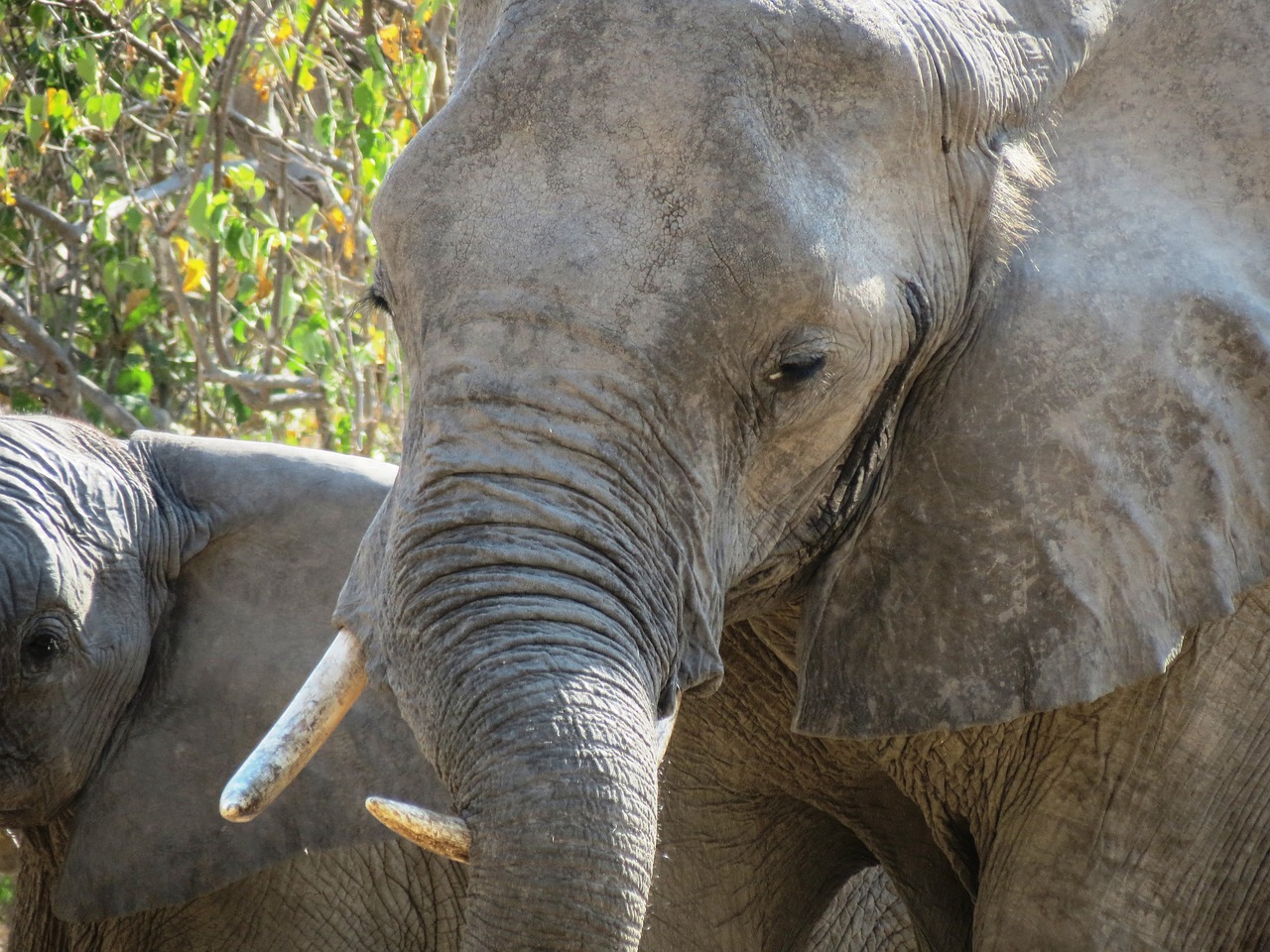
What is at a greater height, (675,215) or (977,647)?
(675,215)

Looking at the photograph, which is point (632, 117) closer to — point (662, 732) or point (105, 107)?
point (662, 732)

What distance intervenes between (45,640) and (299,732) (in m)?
1.35

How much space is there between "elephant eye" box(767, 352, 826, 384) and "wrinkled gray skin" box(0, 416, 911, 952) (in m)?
1.43

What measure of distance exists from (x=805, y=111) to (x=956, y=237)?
278 millimetres

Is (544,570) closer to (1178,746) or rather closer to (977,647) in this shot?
(977,647)

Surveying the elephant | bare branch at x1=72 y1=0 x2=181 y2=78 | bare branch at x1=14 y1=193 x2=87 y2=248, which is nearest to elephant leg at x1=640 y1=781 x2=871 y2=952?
the elephant

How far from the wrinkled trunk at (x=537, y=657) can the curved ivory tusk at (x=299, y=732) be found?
86 mm

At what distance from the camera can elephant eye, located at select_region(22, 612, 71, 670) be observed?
3.25 meters

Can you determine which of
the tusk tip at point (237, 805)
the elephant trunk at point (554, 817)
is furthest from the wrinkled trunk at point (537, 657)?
the tusk tip at point (237, 805)

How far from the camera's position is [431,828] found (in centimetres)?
192

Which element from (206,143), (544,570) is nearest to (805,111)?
(544,570)

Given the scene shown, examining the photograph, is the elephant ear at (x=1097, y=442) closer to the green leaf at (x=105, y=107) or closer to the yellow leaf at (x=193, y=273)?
the green leaf at (x=105, y=107)

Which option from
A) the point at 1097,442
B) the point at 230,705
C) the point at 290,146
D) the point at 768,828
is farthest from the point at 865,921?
the point at 290,146

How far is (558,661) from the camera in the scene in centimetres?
195
